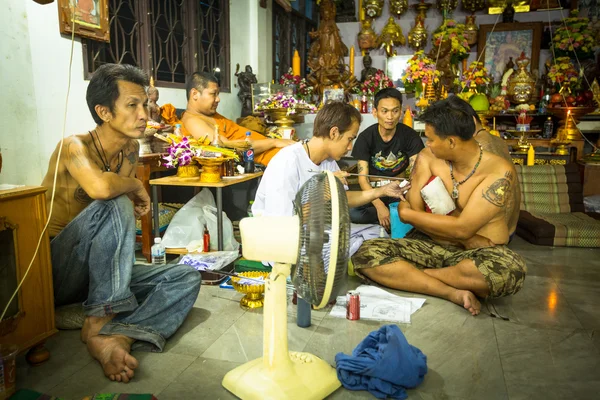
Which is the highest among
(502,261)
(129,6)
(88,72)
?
(129,6)

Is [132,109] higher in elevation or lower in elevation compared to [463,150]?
higher

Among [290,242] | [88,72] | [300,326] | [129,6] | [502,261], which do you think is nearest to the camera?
[290,242]

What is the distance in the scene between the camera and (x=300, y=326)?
93.4 inches

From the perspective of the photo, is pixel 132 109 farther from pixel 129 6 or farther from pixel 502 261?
pixel 129 6

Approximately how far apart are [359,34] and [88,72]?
6.55 m

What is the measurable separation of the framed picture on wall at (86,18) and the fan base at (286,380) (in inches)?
117

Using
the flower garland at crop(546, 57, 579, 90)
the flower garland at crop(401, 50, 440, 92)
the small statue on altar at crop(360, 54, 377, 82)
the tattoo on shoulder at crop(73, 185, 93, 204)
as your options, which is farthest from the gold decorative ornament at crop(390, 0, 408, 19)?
the tattoo on shoulder at crop(73, 185, 93, 204)

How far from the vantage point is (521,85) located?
7555 mm

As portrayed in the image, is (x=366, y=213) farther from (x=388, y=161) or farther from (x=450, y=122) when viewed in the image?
(x=450, y=122)

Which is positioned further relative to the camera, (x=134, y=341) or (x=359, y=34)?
(x=359, y=34)

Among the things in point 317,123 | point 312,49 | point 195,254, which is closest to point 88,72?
point 195,254

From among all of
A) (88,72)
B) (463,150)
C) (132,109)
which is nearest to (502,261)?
(463,150)

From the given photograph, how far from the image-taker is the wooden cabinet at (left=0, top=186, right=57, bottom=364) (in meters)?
1.83

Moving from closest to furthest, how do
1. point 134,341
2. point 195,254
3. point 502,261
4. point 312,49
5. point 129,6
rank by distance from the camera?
point 134,341 → point 502,261 → point 195,254 → point 129,6 → point 312,49
